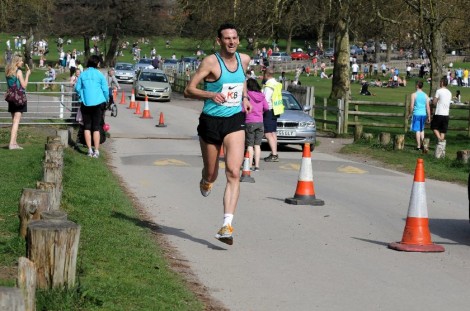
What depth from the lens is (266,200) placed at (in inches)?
585

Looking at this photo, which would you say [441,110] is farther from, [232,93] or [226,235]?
[226,235]

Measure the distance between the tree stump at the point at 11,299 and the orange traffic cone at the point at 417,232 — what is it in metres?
6.09

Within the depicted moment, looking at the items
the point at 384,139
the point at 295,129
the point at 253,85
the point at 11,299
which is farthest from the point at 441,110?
the point at 11,299

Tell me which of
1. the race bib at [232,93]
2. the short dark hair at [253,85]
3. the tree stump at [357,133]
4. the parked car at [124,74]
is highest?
the race bib at [232,93]

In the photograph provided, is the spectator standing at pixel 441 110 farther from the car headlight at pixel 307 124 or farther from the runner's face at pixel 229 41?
the runner's face at pixel 229 41

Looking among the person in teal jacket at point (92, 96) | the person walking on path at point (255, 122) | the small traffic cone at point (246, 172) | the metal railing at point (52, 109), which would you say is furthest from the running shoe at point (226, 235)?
the metal railing at point (52, 109)

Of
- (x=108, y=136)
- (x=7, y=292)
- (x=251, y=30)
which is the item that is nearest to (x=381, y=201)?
(x=7, y=292)

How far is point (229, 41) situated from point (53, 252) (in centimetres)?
365

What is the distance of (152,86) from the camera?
1970 inches

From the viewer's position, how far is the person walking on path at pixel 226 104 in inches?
407

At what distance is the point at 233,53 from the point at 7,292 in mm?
5445

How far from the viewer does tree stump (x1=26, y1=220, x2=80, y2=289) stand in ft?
24.1

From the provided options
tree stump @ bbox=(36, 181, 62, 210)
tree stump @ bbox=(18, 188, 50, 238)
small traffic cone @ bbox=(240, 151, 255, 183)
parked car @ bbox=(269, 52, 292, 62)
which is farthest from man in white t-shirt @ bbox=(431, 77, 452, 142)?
parked car @ bbox=(269, 52, 292, 62)

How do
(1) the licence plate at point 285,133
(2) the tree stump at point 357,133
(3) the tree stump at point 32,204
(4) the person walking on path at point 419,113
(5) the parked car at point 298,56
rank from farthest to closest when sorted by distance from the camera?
(5) the parked car at point 298,56 < (2) the tree stump at point 357,133 < (4) the person walking on path at point 419,113 < (1) the licence plate at point 285,133 < (3) the tree stump at point 32,204
